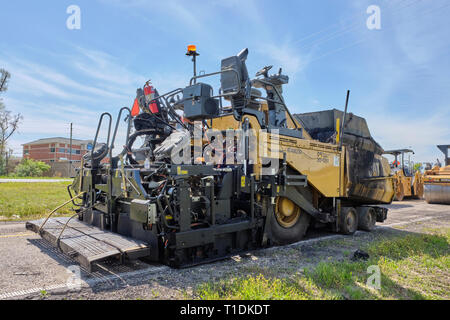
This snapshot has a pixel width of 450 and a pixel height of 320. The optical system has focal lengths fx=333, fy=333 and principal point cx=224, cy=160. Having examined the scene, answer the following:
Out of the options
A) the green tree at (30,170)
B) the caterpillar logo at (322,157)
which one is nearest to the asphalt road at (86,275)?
the caterpillar logo at (322,157)

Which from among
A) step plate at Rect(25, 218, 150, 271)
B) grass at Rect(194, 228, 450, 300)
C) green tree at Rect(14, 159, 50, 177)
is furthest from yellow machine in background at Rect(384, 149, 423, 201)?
green tree at Rect(14, 159, 50, 177)

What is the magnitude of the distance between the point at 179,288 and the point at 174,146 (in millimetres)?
2397

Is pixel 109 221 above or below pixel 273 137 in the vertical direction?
below

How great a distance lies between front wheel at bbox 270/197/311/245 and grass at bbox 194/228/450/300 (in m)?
1.45

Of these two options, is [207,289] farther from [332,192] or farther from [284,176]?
[332,192]

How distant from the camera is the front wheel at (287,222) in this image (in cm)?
626

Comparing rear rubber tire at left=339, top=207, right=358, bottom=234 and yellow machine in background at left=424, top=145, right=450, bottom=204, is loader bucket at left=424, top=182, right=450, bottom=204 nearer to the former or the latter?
yellow machine in background at left=424, top=145, right=450, bottom=204

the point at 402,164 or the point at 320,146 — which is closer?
the point at 320,146

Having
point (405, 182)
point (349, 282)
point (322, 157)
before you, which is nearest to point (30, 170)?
point (405, 182)

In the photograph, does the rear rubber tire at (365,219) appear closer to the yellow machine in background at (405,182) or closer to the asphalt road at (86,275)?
the asphalt road at (86,275)

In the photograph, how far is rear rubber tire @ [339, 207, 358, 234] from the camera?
302 inches

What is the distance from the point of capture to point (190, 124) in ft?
21.5

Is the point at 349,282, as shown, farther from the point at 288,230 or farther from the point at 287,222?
the point at 287,222
